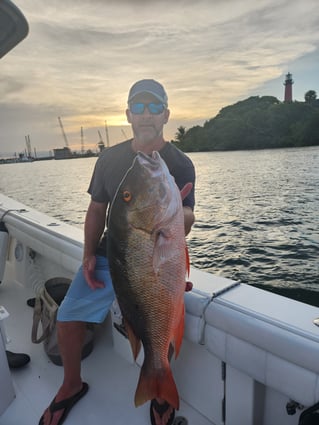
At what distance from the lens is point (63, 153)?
9919 centimetres

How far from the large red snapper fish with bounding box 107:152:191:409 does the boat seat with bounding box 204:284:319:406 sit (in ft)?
1.04

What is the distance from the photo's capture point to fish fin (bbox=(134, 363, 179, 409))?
1433 mm

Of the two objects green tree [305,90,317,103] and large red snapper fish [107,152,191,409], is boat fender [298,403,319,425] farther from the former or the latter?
green tree [305,90,317,103]

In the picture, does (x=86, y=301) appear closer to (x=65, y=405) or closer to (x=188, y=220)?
(x=65, y=405)

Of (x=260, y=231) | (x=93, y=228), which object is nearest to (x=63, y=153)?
(x=260, y=231)

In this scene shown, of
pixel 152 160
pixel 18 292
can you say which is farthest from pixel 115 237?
pixel 18 292

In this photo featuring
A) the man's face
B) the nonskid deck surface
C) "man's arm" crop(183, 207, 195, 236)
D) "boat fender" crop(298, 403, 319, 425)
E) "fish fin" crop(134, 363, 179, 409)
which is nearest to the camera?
"boat fender" crop(298, 403, 319, 425)

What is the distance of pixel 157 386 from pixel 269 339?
0.53m

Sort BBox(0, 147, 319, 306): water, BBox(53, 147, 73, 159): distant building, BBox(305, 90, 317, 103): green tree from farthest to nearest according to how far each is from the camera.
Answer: BBox(53, 147, 73, 159): distant building → BBox(305, 90, 317, 103): green tree → BBox(0, 147, 319, 306): water

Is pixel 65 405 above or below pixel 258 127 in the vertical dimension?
below

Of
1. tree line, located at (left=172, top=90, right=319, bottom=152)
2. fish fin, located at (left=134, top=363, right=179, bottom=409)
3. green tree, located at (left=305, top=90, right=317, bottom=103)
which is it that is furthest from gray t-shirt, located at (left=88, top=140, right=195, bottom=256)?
green tree, located at (left=305, top=90, right=317, bottom=103)

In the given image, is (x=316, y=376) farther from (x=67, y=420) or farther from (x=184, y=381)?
(x=67, y=420)

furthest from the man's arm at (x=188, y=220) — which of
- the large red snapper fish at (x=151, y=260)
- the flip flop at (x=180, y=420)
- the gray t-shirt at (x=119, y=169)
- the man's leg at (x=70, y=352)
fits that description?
the flip flop at (x=180, y=420)

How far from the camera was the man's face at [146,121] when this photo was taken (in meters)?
1.78
